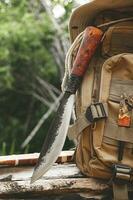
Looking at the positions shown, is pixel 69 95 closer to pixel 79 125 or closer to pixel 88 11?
pixel 79 125

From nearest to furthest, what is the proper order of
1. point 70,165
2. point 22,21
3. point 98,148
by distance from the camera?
point 98,148, point 70,165, point 22,21

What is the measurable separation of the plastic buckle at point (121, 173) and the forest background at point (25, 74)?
4712mm

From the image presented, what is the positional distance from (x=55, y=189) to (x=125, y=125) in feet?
0.99

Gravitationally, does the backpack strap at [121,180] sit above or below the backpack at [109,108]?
below

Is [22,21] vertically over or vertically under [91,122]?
over

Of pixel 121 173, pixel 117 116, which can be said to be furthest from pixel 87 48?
pixel 121 173

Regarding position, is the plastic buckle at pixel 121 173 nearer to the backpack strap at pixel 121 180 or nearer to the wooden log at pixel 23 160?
the backpack strap at pixel 121 180

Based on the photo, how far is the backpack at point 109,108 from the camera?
4.77 feet

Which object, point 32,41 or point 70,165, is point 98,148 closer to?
point 70,165

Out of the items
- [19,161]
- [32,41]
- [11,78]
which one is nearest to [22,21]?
[32,41]

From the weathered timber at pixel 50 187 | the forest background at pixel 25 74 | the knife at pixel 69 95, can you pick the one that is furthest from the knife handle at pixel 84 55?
the forest background at pixel 25 74

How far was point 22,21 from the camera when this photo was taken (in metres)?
6.89

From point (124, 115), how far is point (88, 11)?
39cm

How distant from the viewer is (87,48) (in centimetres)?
154
